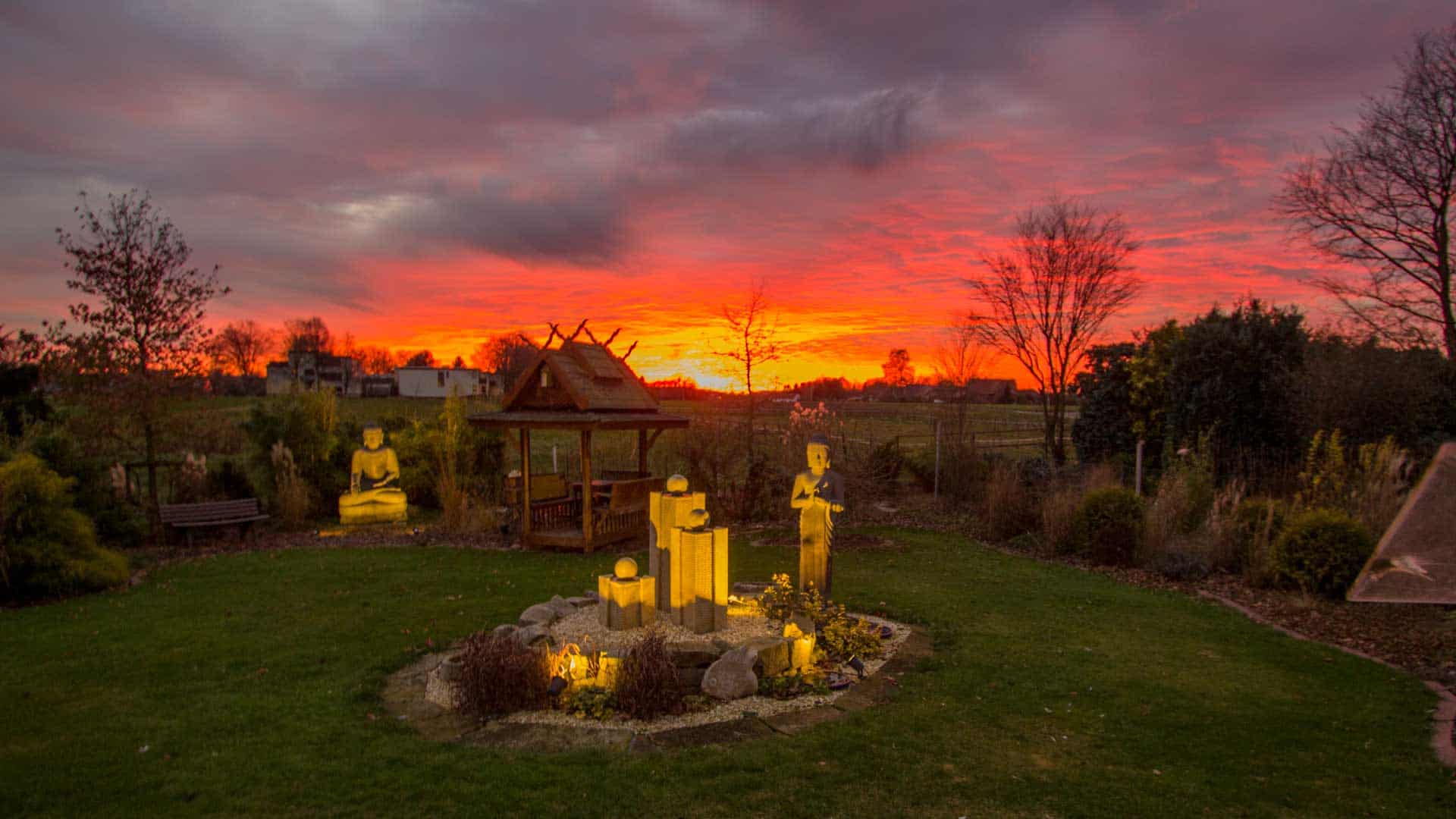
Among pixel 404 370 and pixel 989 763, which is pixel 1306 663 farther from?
pixel 404 370

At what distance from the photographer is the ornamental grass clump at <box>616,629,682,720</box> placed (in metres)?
5.08

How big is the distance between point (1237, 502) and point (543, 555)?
10397 millimetres

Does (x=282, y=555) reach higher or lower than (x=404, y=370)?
lower

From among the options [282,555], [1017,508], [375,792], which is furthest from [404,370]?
[375,792]

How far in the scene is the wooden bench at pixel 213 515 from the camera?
1224 cm

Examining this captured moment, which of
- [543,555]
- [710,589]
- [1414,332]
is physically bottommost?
[543,555]

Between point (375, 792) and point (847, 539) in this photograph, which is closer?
point (375, 792)

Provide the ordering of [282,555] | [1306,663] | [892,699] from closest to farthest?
[892,699] < [1306,663] < [282,555]

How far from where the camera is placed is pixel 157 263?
13.1 meters

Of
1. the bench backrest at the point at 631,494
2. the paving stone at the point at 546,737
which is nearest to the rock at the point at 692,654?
the paving stone at the point at 546,737

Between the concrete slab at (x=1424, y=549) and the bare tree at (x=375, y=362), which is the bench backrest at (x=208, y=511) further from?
the bare tree at (x=375, y=362)

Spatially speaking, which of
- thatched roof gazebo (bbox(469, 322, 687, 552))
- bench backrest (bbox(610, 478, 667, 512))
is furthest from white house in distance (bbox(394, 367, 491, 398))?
thatched roof gazebo (bbox(469, 322, 687, 552))

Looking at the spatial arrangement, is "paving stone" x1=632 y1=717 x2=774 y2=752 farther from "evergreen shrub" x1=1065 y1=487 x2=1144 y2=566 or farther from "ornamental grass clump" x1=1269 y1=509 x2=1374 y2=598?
"evergreen shrub" x1=1065 y1=487 x2=1144 y2=566

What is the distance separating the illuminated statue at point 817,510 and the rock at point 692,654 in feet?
5.05
